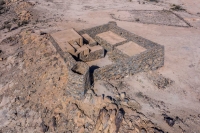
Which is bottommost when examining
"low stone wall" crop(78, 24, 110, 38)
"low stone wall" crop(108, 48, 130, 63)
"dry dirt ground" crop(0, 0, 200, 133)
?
"dry dirt ground" crop(0, 0, 200, 133)

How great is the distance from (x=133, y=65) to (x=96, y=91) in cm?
394

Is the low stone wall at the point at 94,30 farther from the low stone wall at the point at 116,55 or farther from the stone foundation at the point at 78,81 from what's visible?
the stone foundation at the point at 78,81

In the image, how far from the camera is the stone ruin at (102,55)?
12.0 metres

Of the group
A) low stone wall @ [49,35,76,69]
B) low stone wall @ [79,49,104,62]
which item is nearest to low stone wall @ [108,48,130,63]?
low stone wall @ [79,49,104,62]

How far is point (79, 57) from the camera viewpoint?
1520cm

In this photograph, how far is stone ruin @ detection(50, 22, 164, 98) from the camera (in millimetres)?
12008

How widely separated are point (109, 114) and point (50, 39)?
34.1 feet

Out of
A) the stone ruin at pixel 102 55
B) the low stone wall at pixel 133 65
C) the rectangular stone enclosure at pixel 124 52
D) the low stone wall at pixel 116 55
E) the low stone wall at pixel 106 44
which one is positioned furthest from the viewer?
the low stone wall at pixel 106 44

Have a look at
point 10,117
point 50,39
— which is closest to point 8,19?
point 50,39

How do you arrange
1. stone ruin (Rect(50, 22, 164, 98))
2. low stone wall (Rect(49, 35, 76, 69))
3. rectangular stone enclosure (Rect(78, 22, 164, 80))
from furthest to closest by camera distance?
1. rectangular stone enclosure (Rect(78, 22, 164, 80))
2. low stone wall (Rect(49, 35, 76, 69))
3. stone ruin (Rect(50, 22, 164, 98))

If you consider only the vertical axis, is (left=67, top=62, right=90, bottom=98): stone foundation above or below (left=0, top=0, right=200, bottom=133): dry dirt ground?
above

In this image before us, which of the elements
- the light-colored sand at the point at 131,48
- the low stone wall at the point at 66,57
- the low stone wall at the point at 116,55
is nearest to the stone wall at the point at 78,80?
the low stone wall at the point at 66,57

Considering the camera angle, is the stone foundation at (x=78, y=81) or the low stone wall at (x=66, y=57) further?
the low stone wall at (x=66, y=57)

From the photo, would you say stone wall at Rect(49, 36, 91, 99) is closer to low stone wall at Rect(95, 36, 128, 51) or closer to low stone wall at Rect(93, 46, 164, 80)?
low stone wall at Rect(93, 46, 164, 80)
